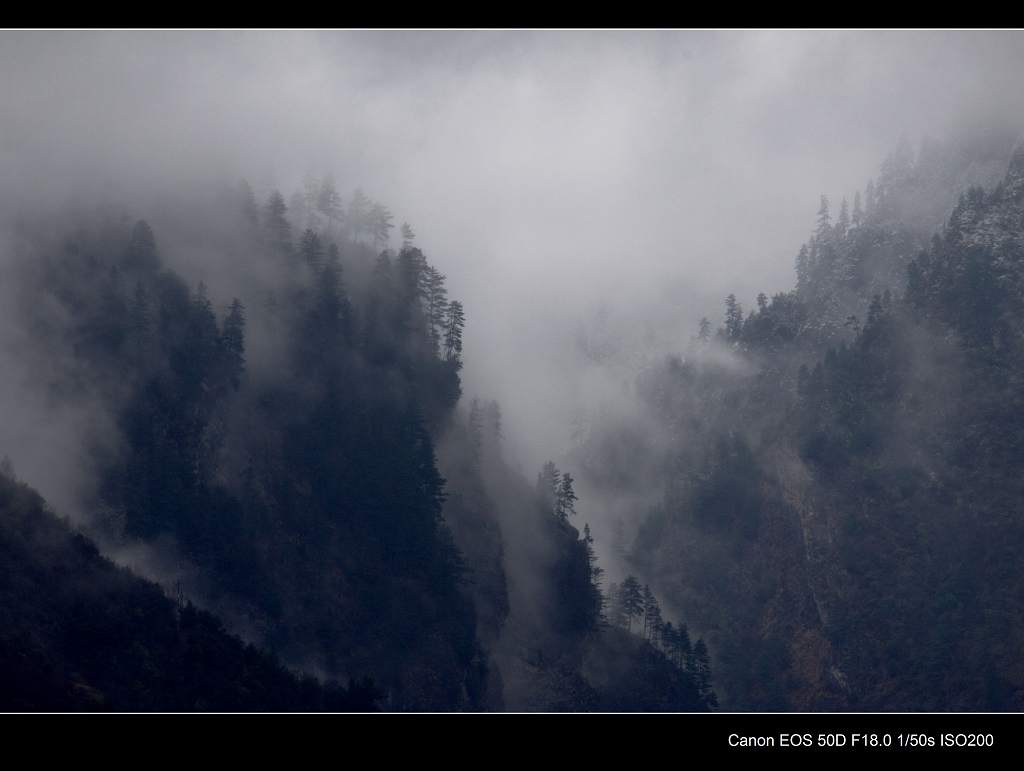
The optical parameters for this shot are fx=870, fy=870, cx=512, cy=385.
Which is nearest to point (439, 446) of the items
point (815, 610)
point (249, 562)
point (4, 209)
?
point (249, 562)

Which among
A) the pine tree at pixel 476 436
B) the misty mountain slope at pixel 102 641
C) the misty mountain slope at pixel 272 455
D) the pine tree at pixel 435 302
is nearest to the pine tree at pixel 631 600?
the pine tree at pixel 476 436

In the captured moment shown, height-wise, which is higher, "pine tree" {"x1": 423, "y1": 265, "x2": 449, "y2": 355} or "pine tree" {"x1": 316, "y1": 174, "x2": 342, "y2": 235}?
"pine tree" {"x1": 316, "y1": 174, "x2": 342, "y2": 235}

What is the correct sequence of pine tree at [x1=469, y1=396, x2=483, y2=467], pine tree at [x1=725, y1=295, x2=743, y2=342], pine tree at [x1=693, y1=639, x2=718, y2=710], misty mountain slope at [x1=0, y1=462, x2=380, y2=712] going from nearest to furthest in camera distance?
misty mountain slope at [x1=0, y1=462, x2=380, y2=712] → pine tree at [x1=693, y1=639, x2=718, y2=710] → pine tree at [x1=469, y1=396, x2=483, y2=467] → pine tree at [x1=725, y1=295, x2=743, y2=342]

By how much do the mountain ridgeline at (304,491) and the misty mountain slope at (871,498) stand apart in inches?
940

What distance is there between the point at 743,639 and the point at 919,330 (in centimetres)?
5356

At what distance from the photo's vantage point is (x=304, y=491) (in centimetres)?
8719

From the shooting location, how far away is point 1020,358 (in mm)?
124062

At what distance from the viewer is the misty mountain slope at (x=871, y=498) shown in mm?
110312

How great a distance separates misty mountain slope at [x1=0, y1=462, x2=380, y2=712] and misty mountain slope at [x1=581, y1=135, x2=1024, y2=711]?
243 feet

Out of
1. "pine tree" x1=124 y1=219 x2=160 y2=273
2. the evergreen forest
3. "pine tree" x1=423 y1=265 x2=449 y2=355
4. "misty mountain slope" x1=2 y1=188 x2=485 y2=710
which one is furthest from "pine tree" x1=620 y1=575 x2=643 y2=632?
"pine tree" x1=124 y1=219 x2=160 y2=273

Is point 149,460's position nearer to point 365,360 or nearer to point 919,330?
point 365,360

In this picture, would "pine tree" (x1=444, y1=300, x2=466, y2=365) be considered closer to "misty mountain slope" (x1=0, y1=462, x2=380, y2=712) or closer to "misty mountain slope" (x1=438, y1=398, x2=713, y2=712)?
"misty mountain slope" (x1=438, y1=398, x2=713, y2=712)

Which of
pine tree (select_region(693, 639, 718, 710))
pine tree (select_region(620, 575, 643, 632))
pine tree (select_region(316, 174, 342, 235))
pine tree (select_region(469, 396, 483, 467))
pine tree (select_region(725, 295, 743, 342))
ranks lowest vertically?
pine tree (select_region(693, 639, 718, 710))

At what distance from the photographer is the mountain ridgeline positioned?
248ft
